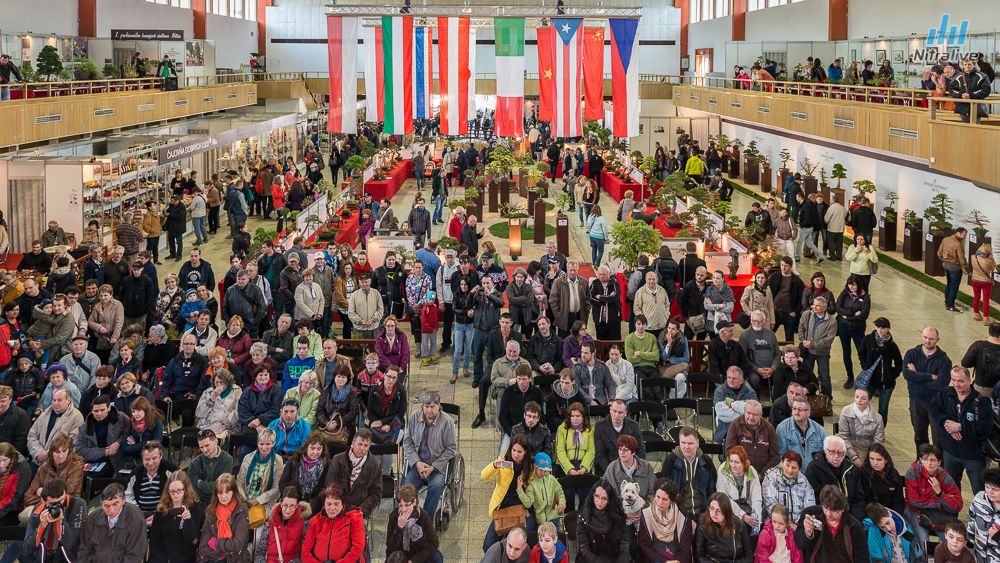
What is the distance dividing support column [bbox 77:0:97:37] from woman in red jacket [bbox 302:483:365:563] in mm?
27316

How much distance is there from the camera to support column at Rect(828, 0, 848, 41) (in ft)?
89.9

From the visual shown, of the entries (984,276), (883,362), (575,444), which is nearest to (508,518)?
(575,444)

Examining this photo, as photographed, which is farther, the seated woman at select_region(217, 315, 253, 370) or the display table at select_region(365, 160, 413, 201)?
the display table at select_region(365, 160, 413, 201)

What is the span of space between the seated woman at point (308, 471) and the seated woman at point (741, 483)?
310 cm

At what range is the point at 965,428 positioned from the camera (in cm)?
743

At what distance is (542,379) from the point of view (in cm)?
929

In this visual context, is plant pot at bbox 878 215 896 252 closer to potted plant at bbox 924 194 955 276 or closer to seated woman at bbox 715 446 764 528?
potted plant at bbox 924 194 955 276

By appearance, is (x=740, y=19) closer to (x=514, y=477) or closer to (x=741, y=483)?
(x=741, y=483)

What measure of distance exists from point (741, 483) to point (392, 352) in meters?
4.20

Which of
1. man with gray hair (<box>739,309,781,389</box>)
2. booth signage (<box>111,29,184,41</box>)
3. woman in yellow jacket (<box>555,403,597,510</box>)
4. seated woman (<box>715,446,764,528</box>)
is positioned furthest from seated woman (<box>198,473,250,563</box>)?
booth signage (<box>111,29,184,41</box>)

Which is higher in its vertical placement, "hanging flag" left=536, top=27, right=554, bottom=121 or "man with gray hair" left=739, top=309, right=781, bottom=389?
"hanging flag" left=536, top=27, right=554, bottom=121

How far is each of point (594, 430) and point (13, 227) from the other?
13247 mm

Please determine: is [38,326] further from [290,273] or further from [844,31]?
[844,31]

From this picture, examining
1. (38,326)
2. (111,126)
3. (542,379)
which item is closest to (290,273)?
(38,326)
